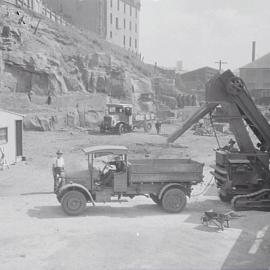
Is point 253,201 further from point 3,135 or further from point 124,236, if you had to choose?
point 3,135

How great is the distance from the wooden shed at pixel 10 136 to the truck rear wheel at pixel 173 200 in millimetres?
11393

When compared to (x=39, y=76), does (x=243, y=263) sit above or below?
below

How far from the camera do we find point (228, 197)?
612 inches

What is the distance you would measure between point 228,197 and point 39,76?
1451 inches

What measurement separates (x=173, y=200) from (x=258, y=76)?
2604 inches

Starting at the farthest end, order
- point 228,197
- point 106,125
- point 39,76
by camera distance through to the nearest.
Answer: point 39,76 < point 106,125 < point 228,197

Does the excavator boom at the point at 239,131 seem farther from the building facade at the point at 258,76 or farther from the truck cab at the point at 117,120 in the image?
the building facade at the point at 258,76

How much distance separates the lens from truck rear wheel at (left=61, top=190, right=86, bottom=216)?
13523 millimetres

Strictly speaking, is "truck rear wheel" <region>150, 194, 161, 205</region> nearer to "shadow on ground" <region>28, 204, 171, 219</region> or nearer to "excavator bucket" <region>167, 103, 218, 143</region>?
"shadow on ground" <region>28, 204, 171, 219</region>

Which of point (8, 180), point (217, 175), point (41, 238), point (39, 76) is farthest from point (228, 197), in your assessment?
point (39, 76)

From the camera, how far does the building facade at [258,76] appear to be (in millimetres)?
73625

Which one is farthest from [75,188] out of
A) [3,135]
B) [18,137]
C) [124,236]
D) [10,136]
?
[18,137]

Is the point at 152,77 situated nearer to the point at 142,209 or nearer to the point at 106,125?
the point at 106,125

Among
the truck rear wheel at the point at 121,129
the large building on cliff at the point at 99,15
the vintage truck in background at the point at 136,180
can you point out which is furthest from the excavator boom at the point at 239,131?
the large building on cliff at the point at 99,15
